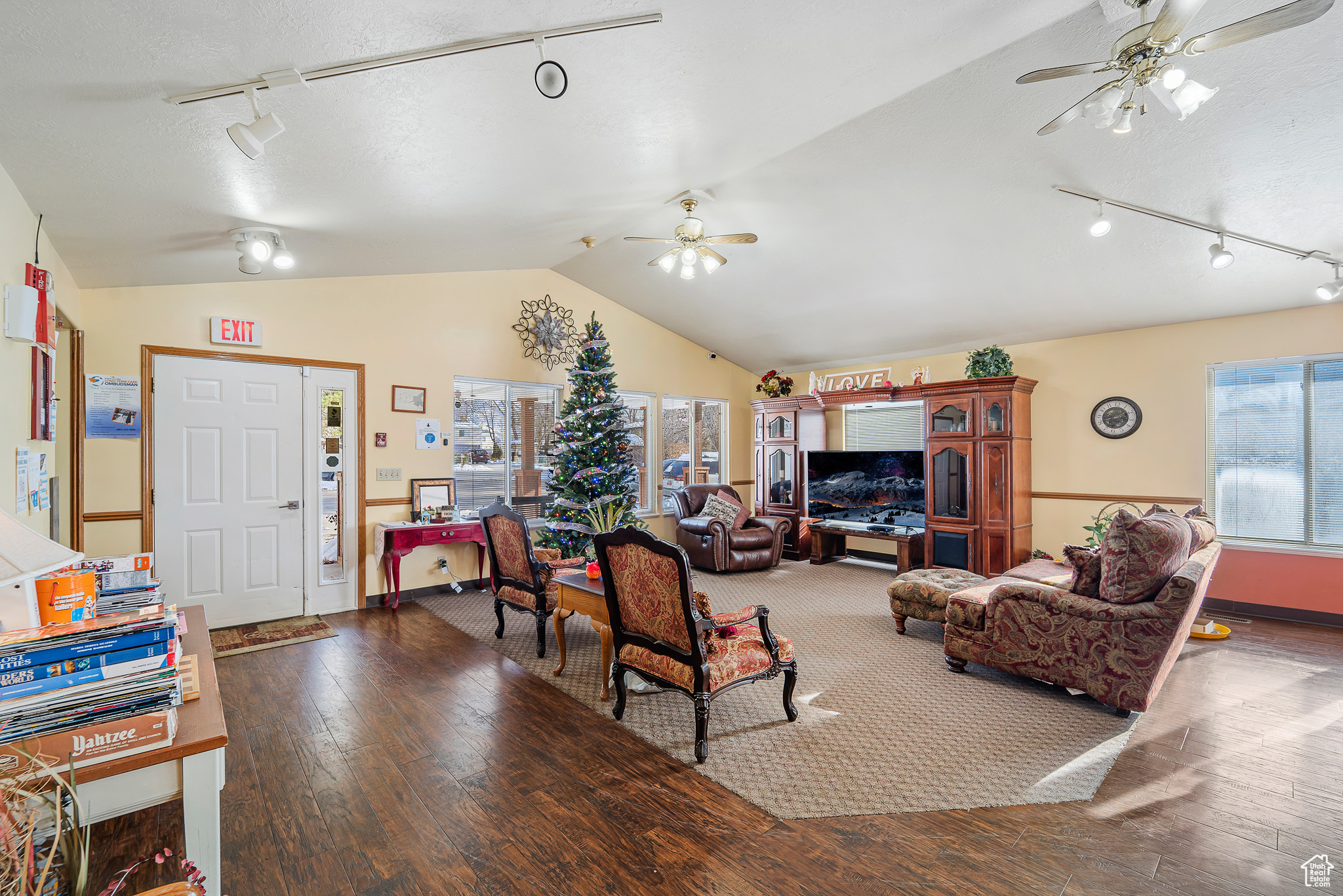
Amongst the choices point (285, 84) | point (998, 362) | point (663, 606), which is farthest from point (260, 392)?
point (998, 362)

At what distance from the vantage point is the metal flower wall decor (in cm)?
637

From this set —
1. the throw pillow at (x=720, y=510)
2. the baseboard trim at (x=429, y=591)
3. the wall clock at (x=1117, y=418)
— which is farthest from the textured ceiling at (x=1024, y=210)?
the baseboard trim at (x=429, y=591)

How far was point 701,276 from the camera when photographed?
616cm

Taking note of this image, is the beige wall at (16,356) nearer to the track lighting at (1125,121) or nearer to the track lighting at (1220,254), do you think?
the track lighting at (1125,121)

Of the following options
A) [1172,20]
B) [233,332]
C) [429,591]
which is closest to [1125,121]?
[1172,20]

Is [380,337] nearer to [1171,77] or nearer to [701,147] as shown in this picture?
[701,147]

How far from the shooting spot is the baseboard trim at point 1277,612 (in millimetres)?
4707

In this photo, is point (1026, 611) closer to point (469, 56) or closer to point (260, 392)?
point (469, 56)

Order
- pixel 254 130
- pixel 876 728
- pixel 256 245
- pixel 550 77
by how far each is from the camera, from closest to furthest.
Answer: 1. pixel 254 130
2. pixel 550 77
3. pixel 876 728
4. pixel 256 245

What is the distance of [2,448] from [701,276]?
5112mm

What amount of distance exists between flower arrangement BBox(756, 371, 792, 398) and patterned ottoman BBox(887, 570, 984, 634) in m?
3.69

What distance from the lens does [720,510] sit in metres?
6.99

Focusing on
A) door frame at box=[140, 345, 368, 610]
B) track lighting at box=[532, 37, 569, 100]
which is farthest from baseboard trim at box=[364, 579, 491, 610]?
track lighting at box=[532, 37, 569, 100]

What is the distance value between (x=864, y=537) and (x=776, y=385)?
230 cm
